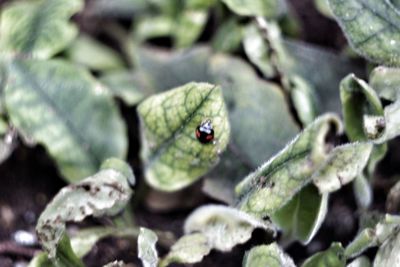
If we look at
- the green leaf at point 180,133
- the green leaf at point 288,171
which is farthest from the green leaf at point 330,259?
the green leaf at point 180,133

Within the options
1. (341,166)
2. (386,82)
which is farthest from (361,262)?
(386,82)

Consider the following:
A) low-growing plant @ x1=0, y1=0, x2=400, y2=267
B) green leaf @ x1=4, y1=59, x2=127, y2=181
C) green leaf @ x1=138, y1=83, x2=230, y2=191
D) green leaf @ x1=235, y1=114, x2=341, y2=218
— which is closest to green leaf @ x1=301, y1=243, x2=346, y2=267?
low-growing plant @ x1=0, y1=0, x2=400, y2=267

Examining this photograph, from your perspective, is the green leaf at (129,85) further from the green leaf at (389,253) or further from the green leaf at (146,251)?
the green leaf at (389,253)

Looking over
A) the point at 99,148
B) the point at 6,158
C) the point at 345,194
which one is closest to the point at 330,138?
the point at 345,194

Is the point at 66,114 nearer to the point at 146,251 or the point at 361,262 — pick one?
the point at 146,251

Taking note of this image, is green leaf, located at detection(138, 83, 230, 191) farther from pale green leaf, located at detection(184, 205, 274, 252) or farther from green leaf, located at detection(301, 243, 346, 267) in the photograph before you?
green leaf, located at detection(301, 243, 346, 267)

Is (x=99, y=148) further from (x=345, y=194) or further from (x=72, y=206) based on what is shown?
(x=345, y=194)
